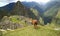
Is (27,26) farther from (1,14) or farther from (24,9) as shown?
(1,14)

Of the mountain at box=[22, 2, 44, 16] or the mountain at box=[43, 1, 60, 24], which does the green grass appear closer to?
the mountain at box=[43, 1, 60, 24]

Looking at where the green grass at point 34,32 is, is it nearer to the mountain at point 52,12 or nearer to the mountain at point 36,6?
the mountain at point 52,12

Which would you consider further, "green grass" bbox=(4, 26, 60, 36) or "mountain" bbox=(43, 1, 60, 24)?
"mountain" bbox=(43, 1, 60, 24)

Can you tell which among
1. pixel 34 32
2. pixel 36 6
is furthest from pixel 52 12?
pixel 34 32

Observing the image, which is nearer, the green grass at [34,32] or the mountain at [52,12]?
the green grass at [34,32]

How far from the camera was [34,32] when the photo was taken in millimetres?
3932

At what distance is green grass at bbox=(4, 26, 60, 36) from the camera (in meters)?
3.89

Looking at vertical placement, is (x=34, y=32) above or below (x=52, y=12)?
below

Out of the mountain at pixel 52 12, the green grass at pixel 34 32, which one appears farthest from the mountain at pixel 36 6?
the green grass at pixel 34 32

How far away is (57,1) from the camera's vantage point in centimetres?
399

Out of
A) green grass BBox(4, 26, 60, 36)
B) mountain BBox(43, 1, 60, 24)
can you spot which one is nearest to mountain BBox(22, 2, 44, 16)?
mountain BBox(43, 1, 60, 24)

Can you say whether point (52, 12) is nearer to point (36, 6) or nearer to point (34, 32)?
point (36, 6)

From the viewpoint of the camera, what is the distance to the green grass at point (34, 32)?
12.8ft

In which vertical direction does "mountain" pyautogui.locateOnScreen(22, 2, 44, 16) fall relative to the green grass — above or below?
above
